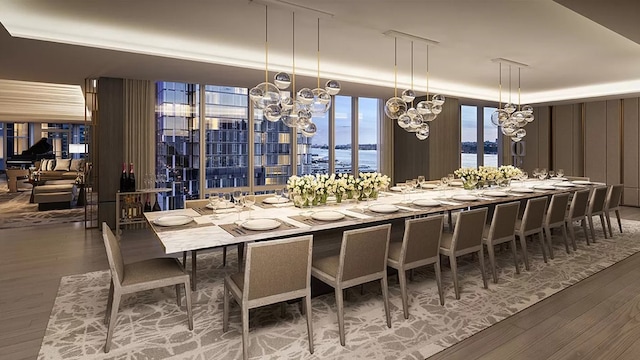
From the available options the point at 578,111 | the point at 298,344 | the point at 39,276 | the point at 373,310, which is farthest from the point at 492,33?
the point at 578,111

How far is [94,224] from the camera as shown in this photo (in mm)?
6488

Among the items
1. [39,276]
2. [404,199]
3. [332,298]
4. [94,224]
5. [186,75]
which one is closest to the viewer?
[332,298]

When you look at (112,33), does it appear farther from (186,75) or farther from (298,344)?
(298,344)

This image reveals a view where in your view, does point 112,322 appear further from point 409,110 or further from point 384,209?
point 409,110

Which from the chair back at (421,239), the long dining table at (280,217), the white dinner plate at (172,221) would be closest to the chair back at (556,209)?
the long dining table at (280,217)

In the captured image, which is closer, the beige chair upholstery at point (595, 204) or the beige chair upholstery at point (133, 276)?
the beige chair upholstery at point (133, 276)

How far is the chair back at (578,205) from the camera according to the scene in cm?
493

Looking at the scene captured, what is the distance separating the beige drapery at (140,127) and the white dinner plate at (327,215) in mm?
4061

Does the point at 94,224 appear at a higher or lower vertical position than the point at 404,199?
lower

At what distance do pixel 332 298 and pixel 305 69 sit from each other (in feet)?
11.9

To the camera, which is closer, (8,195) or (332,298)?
(332,298)

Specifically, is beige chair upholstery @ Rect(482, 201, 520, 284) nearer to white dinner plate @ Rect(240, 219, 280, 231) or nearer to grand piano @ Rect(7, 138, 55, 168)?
white dinner plate @ Rect(240, 219, 280, 231)

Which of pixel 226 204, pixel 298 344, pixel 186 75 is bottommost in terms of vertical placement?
pixel 298 344

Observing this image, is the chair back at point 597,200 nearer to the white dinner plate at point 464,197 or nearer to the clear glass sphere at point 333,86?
the white dinner plate at point 464,197
